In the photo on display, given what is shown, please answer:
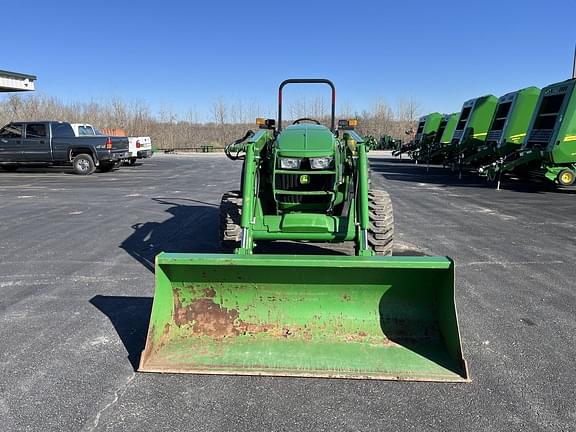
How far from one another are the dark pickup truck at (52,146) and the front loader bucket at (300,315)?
15251 millimetres

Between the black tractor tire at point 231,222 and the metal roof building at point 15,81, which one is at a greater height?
the metal roof building at point 15,81

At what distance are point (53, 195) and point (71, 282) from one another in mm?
7812

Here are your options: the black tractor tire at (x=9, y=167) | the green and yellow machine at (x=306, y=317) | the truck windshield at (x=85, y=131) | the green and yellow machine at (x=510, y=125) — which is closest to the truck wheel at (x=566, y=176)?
the green and yellow machine at (x=510, y=125)

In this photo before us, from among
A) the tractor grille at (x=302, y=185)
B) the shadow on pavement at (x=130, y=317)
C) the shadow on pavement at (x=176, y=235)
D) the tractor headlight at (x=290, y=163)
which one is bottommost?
the shadow on pavement at (x=176, y=235)

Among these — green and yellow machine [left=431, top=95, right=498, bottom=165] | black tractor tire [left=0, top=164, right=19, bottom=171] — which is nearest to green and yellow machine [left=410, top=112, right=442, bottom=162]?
green and yellow machine [left=431, top=95, right=498, bottom=165]

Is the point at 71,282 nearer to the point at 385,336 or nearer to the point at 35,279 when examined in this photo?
the point at 35,279

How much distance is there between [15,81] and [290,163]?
796 inches

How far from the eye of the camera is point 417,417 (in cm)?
259

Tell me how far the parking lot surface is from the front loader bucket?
0.57 feet

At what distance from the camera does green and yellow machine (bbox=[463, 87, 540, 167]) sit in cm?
1404

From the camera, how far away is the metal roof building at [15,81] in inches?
765

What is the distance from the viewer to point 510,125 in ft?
46.8

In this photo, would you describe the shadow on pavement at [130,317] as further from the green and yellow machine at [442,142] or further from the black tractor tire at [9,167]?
the green and yellow machine at [442,142]

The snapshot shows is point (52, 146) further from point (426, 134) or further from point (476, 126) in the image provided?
point (426, 134)
